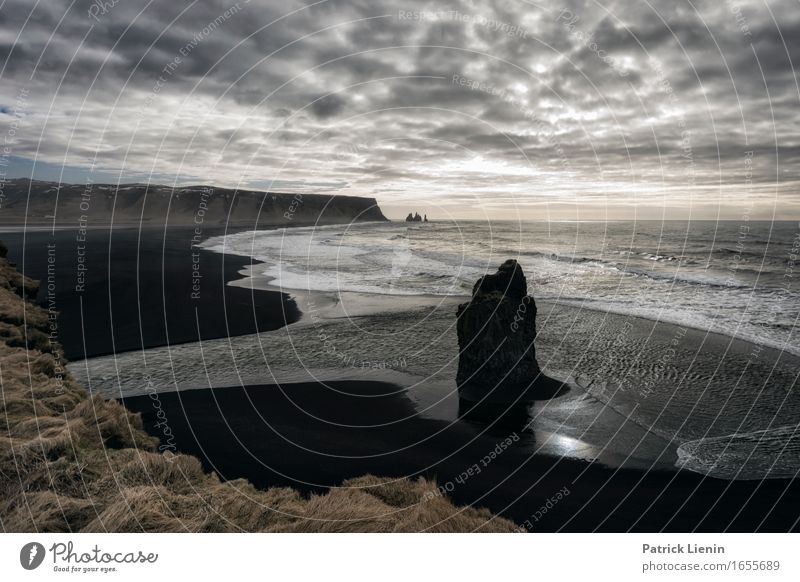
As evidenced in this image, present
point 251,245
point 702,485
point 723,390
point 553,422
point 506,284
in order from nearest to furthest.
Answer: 1. point 702,485
2. point 553,422
3. point 723,390
4. point 506,284
5. point 251,245

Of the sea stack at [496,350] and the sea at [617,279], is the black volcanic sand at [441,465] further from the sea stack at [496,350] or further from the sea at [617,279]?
the sea at [617,279]

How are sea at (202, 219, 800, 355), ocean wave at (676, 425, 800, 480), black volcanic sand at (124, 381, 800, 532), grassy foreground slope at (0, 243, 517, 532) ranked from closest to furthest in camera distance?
grassy foreground slope at (0, 243, 517, 532)
black volcanic sand at (124, 381, 800, 532)
ocean wave at (676, 425, 800, 480)
sea at (202, 219, 800, 355)

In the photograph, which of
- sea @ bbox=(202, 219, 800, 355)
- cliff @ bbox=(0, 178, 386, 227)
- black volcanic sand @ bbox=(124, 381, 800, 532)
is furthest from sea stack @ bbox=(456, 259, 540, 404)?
cliff @ bbox=(0, 178, 386, 227)

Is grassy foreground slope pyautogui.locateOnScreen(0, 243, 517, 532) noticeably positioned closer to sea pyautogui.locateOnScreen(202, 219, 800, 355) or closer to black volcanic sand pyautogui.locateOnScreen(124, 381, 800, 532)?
black volcanic sand pyautogui.locateOnScreen(124, 381, 800, 532)

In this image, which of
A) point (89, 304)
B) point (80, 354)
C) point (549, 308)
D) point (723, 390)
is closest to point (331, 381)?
point (80, 354)

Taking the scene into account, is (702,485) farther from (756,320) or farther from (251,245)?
(251,245)

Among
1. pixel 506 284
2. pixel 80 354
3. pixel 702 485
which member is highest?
pixel 506 284
